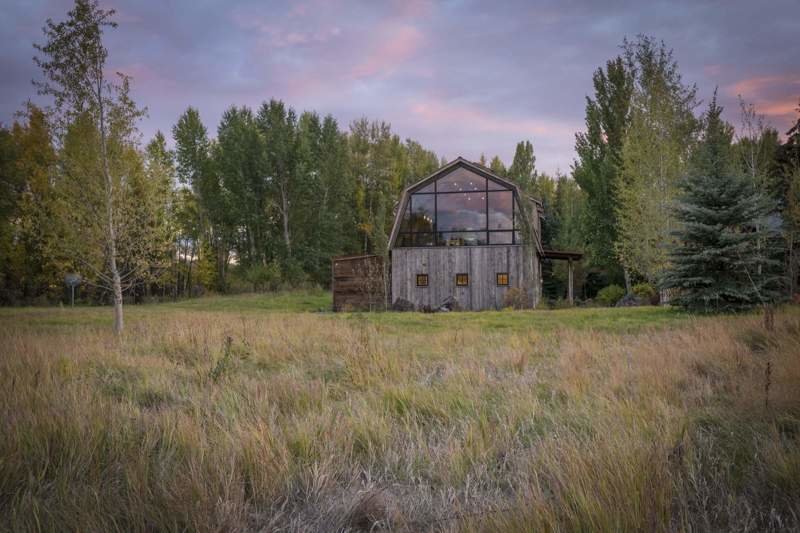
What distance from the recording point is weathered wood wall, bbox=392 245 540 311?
2466 cm

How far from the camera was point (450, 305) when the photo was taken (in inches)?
957

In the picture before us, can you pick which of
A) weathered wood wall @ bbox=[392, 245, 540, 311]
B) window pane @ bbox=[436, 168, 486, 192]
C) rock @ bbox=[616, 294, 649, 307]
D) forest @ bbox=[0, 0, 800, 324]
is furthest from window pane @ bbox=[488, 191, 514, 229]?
rock @ bbox=[616, 294, 649, 307]

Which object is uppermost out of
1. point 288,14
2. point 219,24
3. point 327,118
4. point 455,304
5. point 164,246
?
point 327,118

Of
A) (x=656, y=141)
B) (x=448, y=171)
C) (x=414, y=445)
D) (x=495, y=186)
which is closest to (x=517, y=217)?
(x=495, y=186)

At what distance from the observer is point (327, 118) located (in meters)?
42.0

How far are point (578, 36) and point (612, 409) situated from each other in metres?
11.3

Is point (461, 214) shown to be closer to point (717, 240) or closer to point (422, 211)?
point (422, 211)

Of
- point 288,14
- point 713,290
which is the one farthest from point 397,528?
point 713,290

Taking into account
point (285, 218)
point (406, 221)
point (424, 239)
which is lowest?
point (424, 239)

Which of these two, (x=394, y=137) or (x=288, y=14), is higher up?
(x=394, y=137)

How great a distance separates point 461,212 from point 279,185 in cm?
1953

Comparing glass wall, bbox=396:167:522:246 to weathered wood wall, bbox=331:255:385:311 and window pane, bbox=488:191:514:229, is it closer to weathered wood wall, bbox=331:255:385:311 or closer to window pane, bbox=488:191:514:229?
window pane, bbox=488:191:514:229

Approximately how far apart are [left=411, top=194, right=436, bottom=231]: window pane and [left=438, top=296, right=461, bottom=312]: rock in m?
4.00

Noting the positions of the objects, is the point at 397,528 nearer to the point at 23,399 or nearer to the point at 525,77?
the point at 23,399
